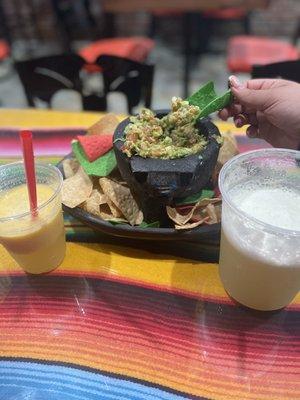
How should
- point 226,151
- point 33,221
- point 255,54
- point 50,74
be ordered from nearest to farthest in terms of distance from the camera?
1. point 33,221
2. point 226,151
3. point 50,74
4. point 255,54

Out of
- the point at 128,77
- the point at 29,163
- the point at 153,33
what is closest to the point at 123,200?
the point at 29,163

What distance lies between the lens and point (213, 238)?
2.97 feet

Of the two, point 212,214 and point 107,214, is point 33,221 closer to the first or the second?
point 107,214

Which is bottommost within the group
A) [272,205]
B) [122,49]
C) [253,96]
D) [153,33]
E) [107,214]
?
[153,33]

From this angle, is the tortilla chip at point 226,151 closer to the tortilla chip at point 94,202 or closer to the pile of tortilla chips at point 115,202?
the pile of tortilla chips at point 115,202

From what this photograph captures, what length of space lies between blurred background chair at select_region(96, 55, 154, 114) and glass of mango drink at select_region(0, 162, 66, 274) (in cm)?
86

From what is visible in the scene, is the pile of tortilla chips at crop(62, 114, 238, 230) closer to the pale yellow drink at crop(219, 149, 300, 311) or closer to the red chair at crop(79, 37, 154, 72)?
the pale yellow drink at crop(219, 149, 300, 311)

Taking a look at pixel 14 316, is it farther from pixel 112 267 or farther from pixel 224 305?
pixel 224 305

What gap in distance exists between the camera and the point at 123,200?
2.88ft

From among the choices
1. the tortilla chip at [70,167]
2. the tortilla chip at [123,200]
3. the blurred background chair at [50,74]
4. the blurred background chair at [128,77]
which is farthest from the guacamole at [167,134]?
→ the blurred background chair at [50,74]

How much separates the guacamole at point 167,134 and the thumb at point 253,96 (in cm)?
10

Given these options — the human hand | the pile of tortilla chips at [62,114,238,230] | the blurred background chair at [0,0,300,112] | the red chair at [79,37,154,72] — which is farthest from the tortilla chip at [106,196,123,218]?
the blurred background chair at [0,0,300,112]

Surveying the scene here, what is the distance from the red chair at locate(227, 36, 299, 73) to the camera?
7.79 feet

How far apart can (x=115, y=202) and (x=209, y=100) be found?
32 centimetres
